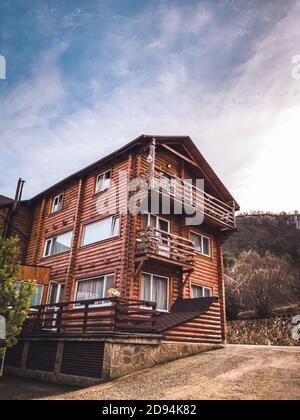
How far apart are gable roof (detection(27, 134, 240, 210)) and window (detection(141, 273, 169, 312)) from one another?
725cm

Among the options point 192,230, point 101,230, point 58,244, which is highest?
point 192,230

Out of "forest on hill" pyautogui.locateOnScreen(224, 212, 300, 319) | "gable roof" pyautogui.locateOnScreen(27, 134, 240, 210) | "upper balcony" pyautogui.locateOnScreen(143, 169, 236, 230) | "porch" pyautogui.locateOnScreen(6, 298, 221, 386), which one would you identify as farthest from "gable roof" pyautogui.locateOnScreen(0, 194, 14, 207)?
"forest on hill" pyautogui.locateOnScreen(224, 212, 300, 319)

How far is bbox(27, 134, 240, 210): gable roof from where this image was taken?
17.4 meters

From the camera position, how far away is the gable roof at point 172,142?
57.1 ft

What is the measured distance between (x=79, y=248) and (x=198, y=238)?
7.55 metres

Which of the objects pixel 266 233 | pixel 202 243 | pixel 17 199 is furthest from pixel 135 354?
pixel 266 233

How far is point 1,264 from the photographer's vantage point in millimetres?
11438

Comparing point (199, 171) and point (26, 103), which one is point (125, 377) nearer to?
point (26, 103)

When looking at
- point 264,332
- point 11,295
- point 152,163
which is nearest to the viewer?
point 11,295

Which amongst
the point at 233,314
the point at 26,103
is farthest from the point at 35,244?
the point at 233,314

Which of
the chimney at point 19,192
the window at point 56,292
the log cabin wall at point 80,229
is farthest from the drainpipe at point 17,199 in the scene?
the window at point 56,292

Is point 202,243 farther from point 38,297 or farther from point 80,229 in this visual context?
point 38,297

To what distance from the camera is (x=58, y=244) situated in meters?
20.2

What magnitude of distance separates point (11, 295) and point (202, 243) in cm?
1228
